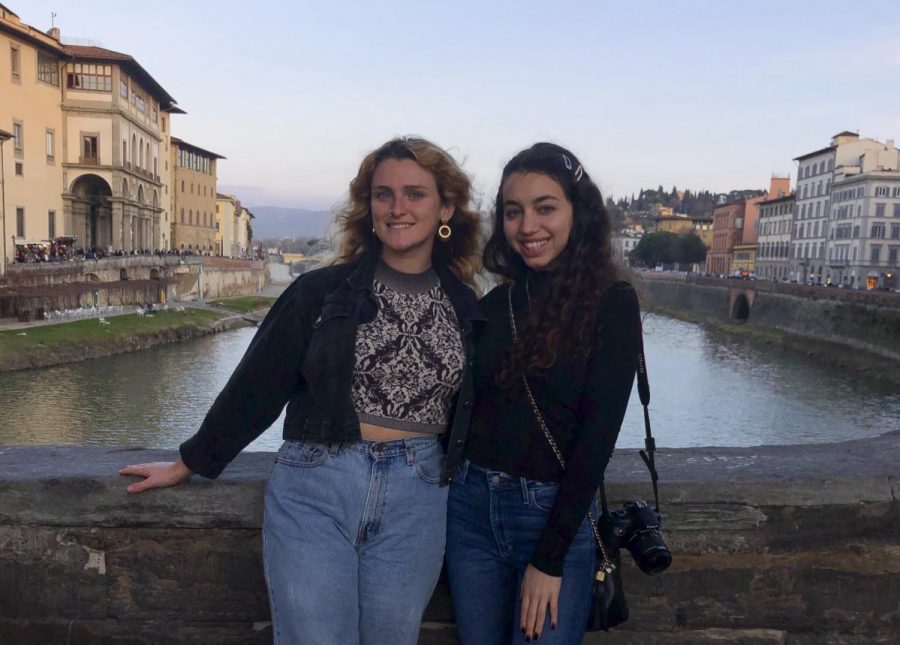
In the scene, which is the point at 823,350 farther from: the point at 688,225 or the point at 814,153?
the point at 688,225

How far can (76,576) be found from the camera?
2.09 metres

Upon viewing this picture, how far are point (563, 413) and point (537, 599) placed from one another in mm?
396

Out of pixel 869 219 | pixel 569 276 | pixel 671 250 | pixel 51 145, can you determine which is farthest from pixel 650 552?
pixel 671 250

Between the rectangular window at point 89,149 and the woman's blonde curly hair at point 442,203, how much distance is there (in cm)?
3819

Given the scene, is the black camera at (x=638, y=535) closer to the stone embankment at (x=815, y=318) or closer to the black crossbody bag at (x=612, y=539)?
the black crossbody bag at (x=612, y=539)

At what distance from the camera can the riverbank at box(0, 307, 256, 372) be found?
20812mm

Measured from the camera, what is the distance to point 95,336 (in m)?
24.3

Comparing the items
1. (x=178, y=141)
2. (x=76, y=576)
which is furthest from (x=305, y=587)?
(x=178, y=141)

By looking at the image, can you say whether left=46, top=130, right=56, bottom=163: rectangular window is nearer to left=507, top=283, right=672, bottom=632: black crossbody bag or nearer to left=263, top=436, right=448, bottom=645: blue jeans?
left=263, top=436, right=448, bottom=645: blue jeans

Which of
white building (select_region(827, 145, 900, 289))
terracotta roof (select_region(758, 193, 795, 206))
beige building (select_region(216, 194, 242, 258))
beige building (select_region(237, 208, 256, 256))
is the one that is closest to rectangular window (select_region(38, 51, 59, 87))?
beige building (select_region(216, 194, 242, 258))

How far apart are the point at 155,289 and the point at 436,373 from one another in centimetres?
3592

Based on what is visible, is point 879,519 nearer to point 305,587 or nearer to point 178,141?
point 305,587

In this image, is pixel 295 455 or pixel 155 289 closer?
pixel 295 455

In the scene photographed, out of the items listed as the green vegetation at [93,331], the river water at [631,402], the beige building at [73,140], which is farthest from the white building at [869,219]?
the beige building at [73,140]
